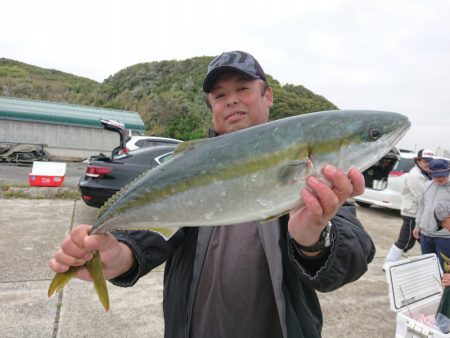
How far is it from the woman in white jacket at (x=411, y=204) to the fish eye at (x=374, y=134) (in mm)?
4782

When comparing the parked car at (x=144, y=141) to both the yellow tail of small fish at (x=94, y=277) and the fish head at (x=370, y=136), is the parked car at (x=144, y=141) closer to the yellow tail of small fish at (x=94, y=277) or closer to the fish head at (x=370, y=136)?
the yellow tail of small fish at (x=94, y=277)

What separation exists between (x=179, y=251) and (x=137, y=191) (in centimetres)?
54

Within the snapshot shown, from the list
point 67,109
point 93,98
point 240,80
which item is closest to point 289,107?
point 67,109

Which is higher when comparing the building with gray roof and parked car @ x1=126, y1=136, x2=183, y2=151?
parked car @ x1=126, y1=136, x2=183, y2=151

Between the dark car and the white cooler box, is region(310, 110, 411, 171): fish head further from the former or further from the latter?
the dark car

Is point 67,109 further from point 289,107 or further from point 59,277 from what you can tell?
point 59,277

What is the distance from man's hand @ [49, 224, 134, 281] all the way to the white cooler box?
8.50 ft

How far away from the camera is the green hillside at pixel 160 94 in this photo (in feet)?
119

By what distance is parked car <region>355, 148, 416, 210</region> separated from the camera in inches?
374

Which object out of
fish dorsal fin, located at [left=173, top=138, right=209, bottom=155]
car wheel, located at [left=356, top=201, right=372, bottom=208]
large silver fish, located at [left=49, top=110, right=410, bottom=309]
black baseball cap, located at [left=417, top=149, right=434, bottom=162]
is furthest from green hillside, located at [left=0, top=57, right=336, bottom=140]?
large silver fish, located at [left=49, top=110, right=410, bottom=309]

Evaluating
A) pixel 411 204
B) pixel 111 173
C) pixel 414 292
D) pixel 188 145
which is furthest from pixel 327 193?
pixel 111 173

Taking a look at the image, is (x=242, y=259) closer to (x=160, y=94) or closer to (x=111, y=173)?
(x=111, y=173)

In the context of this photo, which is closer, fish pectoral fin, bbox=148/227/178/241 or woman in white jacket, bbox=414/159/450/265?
fish pectoral fin, bbox=148/227/178/241

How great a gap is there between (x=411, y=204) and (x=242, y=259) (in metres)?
4.96
